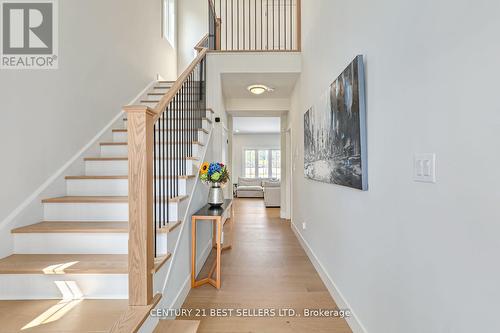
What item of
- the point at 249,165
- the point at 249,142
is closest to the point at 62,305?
the point at 249,165

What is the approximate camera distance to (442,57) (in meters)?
1.00

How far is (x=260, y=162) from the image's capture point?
12703 mm

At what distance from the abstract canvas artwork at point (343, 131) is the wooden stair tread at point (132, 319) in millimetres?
1495

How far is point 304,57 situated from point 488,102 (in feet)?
10.6

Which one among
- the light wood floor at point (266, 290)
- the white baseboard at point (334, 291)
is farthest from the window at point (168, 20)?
the white baseboard at point (334, 291)

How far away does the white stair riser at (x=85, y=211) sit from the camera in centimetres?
217

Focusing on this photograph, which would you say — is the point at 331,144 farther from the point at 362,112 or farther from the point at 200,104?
the point at 200,104

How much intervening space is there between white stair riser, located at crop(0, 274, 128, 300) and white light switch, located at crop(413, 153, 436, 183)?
1725mm

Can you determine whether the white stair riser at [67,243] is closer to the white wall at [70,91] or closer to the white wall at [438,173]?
the white wall at [70,91]

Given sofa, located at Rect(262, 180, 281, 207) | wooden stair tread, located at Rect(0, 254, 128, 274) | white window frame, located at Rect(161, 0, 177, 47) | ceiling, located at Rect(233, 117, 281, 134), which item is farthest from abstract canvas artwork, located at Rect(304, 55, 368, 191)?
ceiling, located at Rect(233, 117, 281, 134)

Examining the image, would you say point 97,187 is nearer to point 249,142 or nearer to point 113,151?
point 113,151

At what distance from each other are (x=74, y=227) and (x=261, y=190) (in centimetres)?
857

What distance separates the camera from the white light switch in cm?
107

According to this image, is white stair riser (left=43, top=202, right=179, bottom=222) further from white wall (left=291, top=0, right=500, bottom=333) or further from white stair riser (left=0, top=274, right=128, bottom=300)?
white wall (left=291, top=0, right=500, bottom=333)
